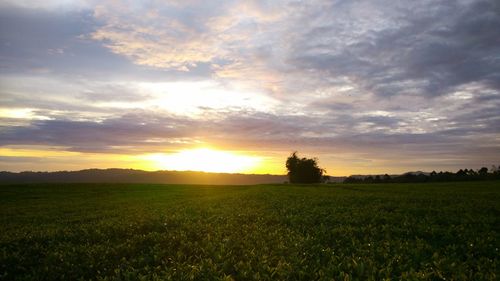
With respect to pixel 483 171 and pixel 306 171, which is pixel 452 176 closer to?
pixel 483 171

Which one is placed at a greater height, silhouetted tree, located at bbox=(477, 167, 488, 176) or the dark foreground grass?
silhouetted tree, located at bbox=(477, 167, 488, 176)

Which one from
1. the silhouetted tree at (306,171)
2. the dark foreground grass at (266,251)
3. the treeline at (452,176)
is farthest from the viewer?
the silhouetted tree at (306,171)

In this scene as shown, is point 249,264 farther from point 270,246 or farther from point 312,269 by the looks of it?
point 270,246

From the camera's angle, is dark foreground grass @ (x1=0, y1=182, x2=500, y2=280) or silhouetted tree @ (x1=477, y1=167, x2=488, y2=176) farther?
silhouetted tree @ (x1=477, y1=167, x2=488, y2=176)

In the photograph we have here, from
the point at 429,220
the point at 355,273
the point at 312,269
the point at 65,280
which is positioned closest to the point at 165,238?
the point at 65,280

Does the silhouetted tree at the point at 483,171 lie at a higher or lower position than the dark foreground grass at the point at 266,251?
higher

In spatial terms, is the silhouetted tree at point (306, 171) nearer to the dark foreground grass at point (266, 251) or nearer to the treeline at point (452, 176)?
the treeline at point (452, 176)

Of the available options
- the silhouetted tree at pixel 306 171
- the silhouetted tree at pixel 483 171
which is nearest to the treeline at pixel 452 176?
the silhouetted tree at pixel 483 171

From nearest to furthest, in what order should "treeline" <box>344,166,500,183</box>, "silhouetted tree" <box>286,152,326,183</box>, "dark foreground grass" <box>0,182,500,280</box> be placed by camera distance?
"dark foreground grass" <box>0,182,500,280</box> → "treeline" <box>344,166,500,183</box> → "silhouetted tree" <box>286,152,326,183</box>

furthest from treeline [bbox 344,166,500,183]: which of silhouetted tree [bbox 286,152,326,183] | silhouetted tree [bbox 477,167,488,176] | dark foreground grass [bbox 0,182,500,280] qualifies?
dark foreground grass [bbox 0,182,500,280]

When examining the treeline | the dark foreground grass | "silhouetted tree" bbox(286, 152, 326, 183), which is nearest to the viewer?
the dark foreground grass

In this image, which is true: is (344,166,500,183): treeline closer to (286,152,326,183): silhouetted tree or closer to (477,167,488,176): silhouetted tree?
(477,167,488,176): silhouetted tree

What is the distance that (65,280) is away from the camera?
8773mm

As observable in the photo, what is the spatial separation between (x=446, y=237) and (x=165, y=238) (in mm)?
8767
